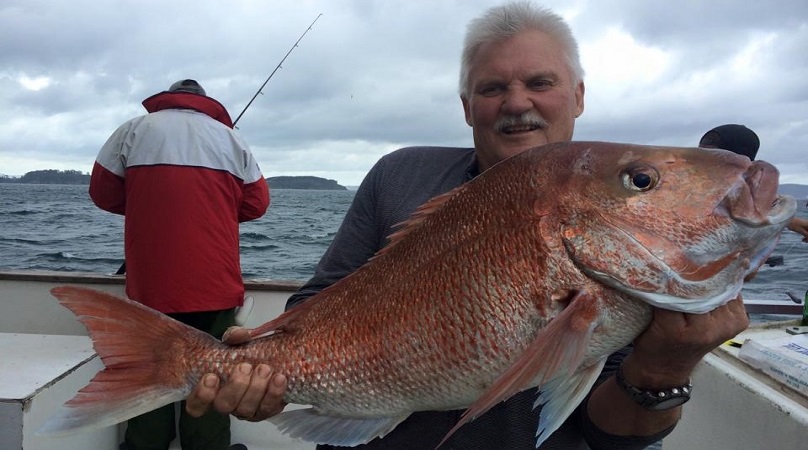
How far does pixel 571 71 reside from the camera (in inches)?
80.1

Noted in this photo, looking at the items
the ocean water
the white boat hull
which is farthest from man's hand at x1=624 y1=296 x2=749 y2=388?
the ocean water

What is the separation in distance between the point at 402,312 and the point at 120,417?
0.81 metres

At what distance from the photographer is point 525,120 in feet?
6.41

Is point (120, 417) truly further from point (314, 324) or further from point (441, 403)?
point (441, 403)

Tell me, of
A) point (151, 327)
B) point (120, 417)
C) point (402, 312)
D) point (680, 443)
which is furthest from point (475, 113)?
point (680, 443)

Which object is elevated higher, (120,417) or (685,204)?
(685,204)

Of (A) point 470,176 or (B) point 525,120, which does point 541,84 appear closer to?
(B) point 525,120

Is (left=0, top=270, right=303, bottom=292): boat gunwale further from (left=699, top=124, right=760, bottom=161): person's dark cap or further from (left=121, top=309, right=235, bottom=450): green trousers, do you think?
(left=699, top=124, right=760, bottom=161): person's dark cap

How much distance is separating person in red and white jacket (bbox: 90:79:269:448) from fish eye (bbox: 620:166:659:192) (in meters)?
2.85

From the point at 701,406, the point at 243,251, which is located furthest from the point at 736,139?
the point at 243,251

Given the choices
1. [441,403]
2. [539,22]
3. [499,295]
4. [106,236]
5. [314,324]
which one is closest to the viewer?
[499,295]

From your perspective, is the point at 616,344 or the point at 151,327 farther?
the point at 151,327

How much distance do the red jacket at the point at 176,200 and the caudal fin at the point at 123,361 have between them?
6.42 ft

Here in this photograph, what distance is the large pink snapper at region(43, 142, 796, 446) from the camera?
1274 millimetres
